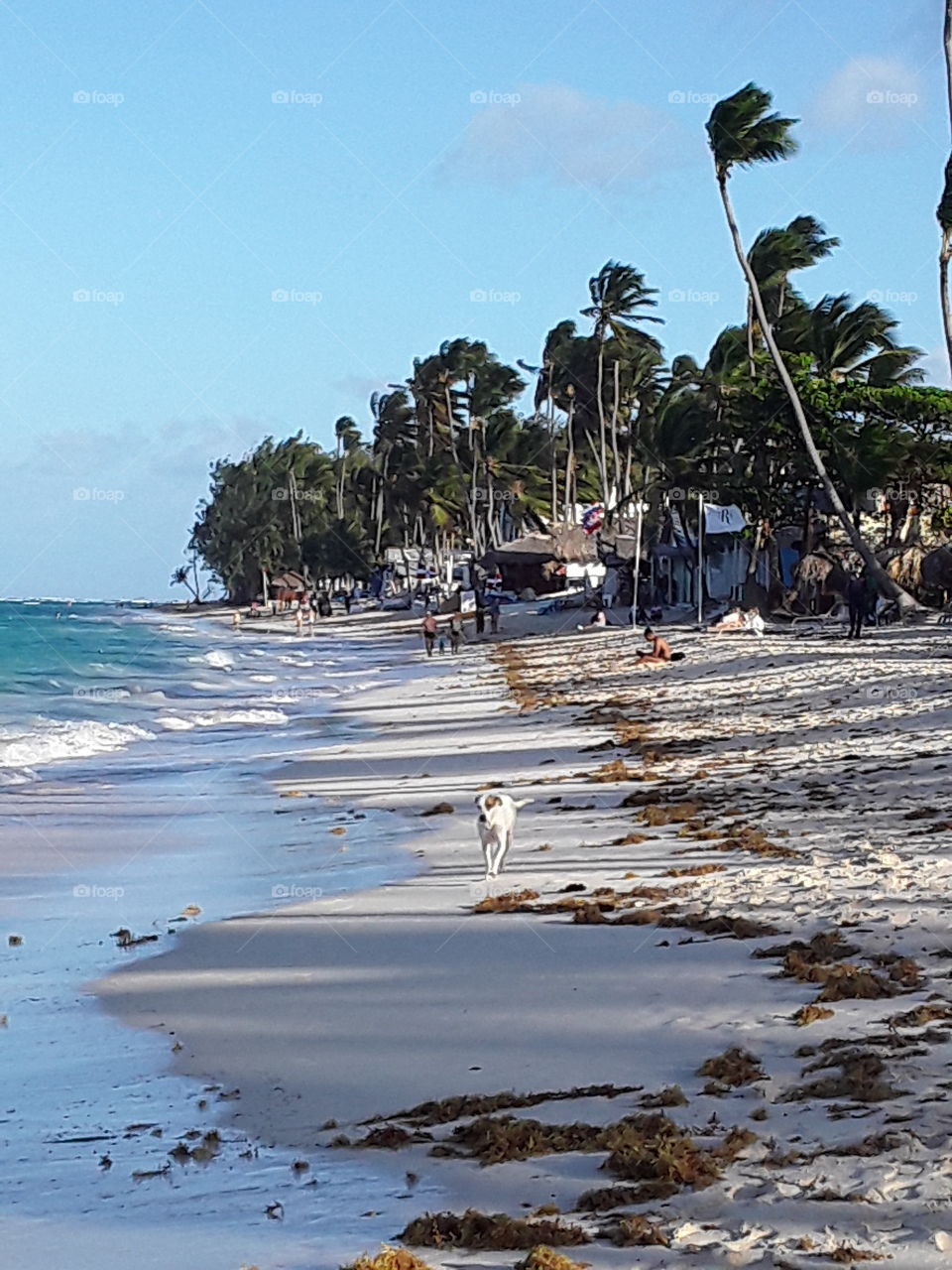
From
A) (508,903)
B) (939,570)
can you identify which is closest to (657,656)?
(939,570)

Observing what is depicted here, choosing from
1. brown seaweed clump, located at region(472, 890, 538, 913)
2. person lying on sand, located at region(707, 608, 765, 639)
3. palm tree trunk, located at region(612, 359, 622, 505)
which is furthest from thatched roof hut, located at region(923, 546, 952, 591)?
brown seaweed clump, located at region(472, 890, 538, 913)

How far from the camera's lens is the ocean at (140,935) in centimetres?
478

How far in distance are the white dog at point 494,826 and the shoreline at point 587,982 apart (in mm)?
168

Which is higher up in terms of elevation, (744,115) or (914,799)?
(744,115)

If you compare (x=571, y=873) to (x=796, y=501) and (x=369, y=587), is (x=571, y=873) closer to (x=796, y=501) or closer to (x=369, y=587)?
(x=796, y=501)

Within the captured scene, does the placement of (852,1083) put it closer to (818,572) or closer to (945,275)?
(945,275)

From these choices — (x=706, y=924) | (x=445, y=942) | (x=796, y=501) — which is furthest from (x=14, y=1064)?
(x=796, y=501)

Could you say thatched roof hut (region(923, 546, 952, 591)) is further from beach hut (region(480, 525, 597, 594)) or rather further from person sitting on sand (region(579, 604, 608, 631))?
beach hut (region(480, 525, 597, 594))

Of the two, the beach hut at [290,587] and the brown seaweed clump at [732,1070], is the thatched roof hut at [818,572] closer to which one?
the brown seaweed clump at [732,1070]

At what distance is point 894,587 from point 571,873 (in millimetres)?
25926

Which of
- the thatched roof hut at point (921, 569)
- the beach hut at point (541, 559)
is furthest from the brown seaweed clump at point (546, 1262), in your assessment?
the beach hut at point (541, 559)

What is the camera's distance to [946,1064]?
17.8 ft

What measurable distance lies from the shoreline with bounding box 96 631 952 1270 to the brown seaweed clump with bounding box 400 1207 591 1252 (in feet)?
0.24

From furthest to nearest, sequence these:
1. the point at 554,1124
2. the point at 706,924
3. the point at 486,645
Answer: the point at 486,645 → the point at 706,924 → the point at 554,1124
